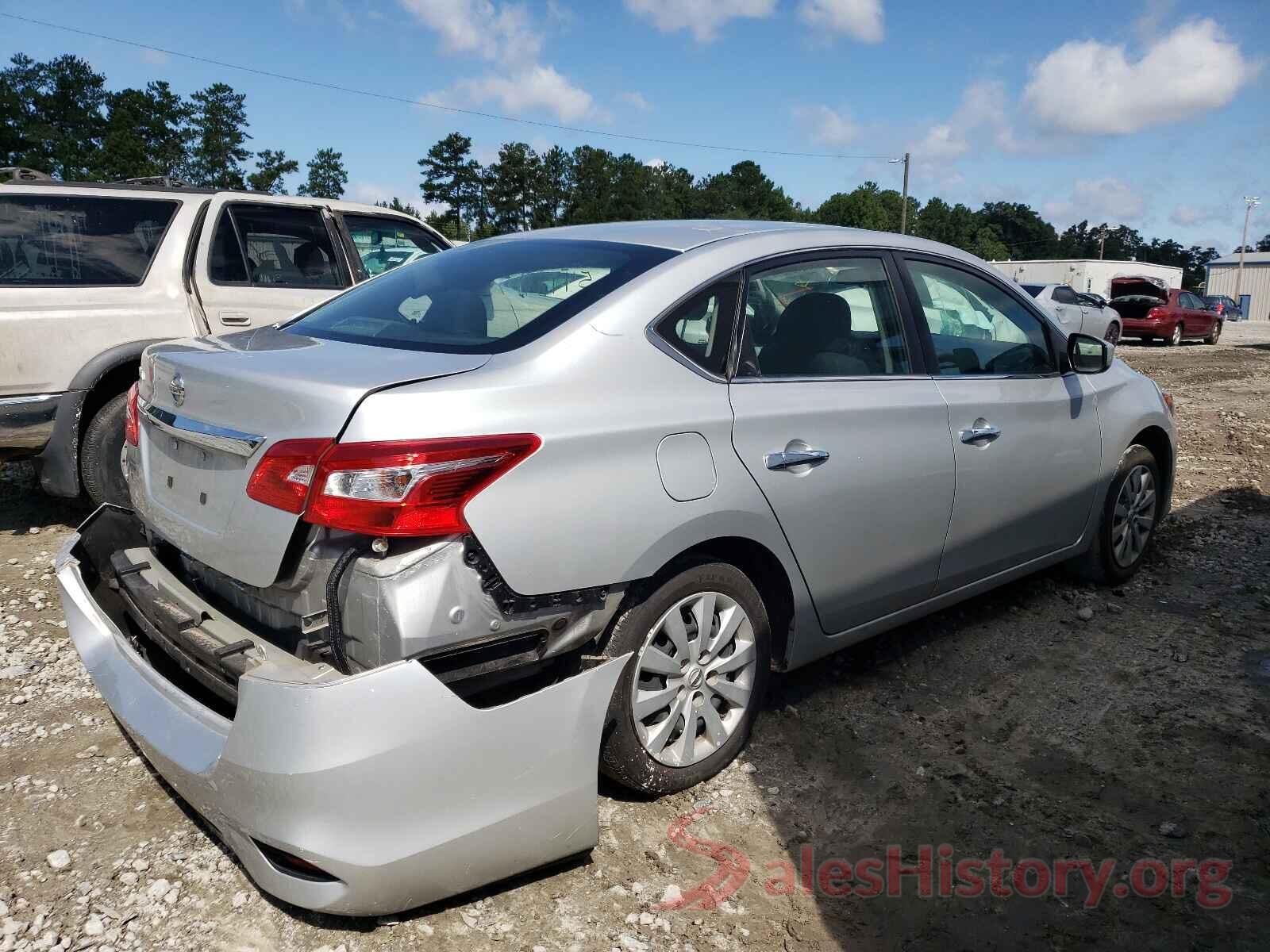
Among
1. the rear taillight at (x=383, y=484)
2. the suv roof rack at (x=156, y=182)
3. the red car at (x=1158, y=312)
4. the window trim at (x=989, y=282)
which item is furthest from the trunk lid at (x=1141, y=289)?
the rear taillight at (x=383, y=484)

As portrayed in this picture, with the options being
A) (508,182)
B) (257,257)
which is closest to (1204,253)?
(508,182)

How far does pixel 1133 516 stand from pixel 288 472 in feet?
13.7

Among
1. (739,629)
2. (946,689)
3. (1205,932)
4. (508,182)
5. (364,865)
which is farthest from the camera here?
(508,182)

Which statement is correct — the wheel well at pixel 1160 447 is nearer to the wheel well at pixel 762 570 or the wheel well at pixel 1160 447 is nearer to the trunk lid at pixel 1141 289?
the wheel well at pixel 762 570

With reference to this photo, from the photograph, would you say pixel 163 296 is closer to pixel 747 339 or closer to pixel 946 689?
pixel 747 339

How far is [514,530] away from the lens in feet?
7.25

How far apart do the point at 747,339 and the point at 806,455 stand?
40 centimetres

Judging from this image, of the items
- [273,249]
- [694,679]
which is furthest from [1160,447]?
[273,249]

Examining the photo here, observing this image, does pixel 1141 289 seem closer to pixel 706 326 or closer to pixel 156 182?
pixel 156 182

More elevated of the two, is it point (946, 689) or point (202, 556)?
point (202, 556)

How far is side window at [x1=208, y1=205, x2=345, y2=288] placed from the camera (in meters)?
5.66

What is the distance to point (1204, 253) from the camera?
443ft

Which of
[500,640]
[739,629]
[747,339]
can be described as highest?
[747,339]

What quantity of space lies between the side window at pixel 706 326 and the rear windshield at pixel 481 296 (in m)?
0.18
